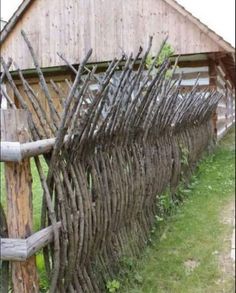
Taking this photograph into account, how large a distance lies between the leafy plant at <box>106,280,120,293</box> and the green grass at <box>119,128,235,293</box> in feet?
0.25

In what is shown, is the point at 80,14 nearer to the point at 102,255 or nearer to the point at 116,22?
the point at 116,22

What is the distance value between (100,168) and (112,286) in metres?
0.68

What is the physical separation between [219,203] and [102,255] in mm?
2349

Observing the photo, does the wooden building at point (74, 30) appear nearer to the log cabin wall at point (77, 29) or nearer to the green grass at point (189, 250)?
the log cabin wall at point (77, 29)

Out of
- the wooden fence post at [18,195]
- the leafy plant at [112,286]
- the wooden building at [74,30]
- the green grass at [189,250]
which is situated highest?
the wooden building at [74,30]

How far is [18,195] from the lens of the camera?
6.09ft

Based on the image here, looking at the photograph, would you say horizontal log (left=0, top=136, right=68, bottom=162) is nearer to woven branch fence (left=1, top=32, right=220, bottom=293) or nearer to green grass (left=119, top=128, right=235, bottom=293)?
woven branch fence (left=1, top=32, right=220, bottom=293)

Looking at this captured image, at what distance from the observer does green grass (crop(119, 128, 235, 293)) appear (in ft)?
9.23

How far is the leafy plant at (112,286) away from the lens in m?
2.64

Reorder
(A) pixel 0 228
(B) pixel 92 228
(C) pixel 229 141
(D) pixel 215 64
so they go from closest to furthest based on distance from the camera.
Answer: (A) pixel 0 228, (B) pixel 92 228, (D) pixel 215 64, (C) pixel 229 141

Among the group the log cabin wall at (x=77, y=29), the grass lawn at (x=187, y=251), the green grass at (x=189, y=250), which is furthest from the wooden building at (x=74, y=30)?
the green grass at (x=189, y=250)

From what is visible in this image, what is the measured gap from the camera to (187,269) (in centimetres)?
305

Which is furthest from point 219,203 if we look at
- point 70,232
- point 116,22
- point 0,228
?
point 0,228

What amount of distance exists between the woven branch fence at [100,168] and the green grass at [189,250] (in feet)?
0.50
